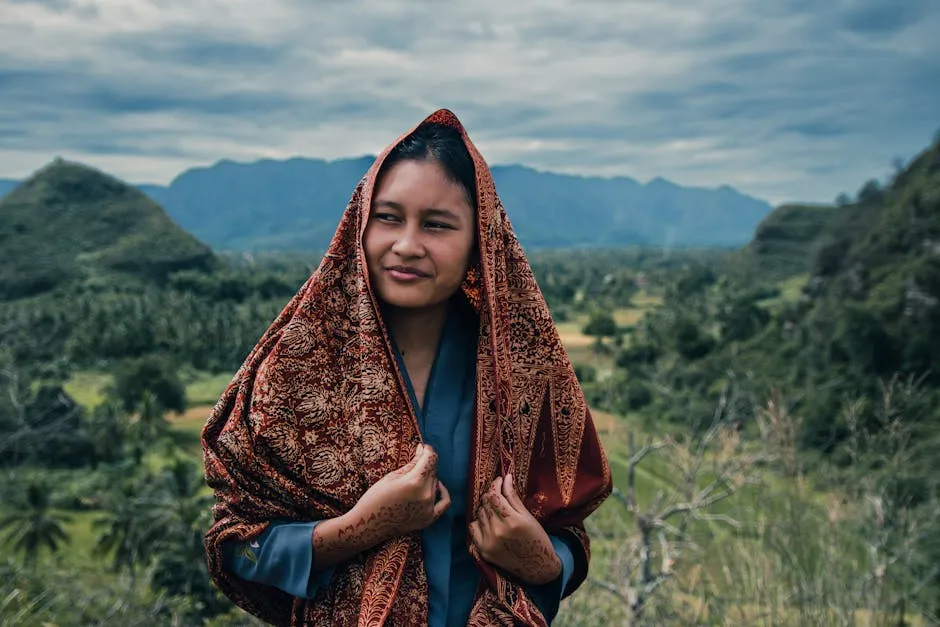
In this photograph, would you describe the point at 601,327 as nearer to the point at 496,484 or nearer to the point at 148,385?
the point at 148,385

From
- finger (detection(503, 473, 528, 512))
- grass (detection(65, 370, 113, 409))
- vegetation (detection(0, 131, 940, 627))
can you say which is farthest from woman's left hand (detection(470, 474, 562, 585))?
grass (detection(65, 370, 113, 409))

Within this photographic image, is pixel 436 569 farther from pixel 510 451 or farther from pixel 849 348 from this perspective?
pixel 849 348

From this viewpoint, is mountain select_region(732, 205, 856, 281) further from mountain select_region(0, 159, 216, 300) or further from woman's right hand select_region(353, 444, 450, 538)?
woman's right hand select_region(353, 444, 450, 538)

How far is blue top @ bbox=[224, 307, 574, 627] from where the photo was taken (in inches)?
55.6

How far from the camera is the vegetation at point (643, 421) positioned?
23.3 ft

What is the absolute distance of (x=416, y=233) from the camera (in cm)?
145

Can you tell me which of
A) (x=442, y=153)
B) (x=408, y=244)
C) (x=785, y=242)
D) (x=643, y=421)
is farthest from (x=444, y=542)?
(x=785, y=242)

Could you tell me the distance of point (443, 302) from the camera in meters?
1.58

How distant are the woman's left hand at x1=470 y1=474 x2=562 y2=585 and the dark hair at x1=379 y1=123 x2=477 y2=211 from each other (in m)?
0.50

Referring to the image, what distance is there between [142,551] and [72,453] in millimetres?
11116

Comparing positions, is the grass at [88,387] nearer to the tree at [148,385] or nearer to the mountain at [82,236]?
the tree at [148,385]

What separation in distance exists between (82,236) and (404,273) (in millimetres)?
86308

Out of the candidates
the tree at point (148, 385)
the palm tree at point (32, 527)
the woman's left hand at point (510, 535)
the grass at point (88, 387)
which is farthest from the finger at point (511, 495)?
the grass at point (88, 387)

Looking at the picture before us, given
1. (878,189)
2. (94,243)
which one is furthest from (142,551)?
(94,243)
